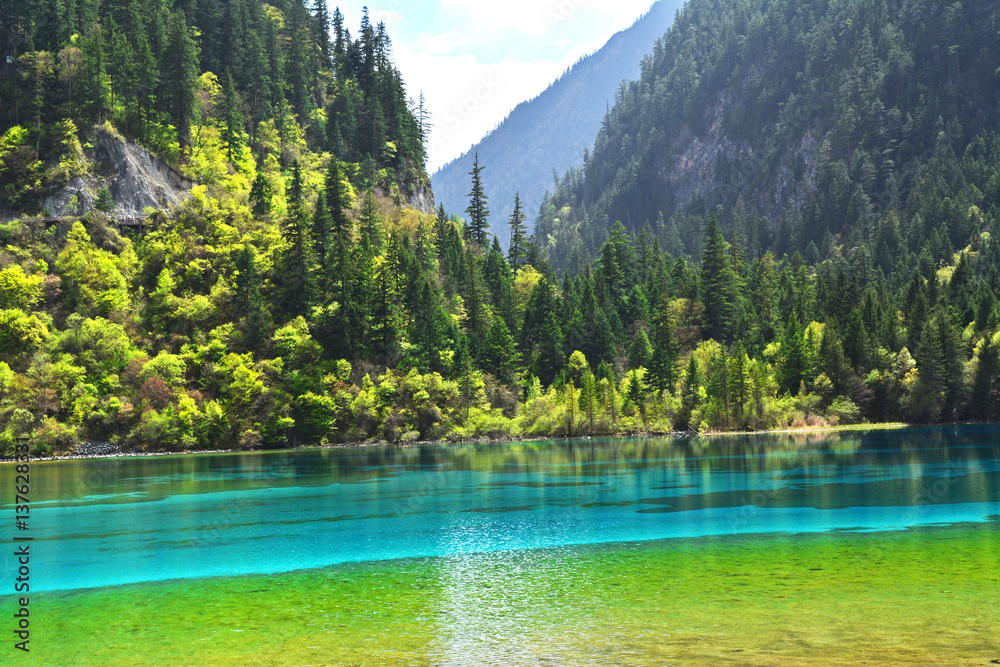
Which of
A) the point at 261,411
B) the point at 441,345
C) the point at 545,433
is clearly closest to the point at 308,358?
the point at 261,411

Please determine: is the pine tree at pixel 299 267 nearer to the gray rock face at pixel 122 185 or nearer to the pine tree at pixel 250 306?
the pine tree at pixel 250 306

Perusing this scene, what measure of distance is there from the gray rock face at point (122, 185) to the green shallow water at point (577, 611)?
100775 millimetres

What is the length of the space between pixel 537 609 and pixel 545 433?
90408 mm

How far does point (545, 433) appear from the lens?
364 ft

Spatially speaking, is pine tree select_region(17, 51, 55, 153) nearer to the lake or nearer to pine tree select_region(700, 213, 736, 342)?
the lake

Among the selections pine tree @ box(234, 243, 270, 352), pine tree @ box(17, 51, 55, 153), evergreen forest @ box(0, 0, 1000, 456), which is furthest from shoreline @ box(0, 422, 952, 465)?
pine tree @ box(17, 51, 55, 153)

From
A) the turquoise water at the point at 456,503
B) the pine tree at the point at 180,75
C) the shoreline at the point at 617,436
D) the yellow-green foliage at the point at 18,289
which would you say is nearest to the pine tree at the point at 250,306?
the shoreline at the point at 617,436

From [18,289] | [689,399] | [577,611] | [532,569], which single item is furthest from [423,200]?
[577,611]

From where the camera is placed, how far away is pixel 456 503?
145 ft

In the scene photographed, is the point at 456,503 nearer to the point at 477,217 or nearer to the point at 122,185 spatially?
the point at 122,185

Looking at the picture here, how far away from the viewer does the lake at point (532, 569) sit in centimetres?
1770

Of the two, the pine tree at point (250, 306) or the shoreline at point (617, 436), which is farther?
the pine tree at point (250, 306)

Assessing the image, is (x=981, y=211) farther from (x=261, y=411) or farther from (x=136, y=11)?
(x=136, y=11)

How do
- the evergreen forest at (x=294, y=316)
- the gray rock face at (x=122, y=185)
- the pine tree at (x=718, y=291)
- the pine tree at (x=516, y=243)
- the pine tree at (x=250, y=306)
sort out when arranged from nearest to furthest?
the evergreen forest at (x=294, y=316)
the pine tree at (x=250, y=306)
the gray rock face at (x=122, y=185)
the pine tree at (x=718, y=291)
the pine tree at (x=516, y=243)
